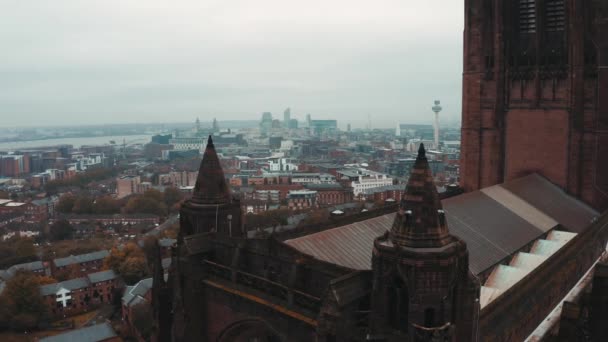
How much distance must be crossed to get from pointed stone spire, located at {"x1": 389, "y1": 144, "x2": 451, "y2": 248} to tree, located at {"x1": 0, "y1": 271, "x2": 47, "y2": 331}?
6981 centimetres

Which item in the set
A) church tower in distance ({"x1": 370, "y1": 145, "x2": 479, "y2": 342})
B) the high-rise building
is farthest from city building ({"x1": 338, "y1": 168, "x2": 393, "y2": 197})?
church tower in distance ({"x1": 370, "y1": 145, "x2": 479, "y2": 342})

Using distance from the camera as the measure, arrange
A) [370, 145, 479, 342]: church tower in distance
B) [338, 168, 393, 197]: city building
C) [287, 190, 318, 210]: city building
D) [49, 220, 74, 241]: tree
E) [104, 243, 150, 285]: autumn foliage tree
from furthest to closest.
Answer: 1. [338, 168, 393, 197]: city building
2. [287, 190, 318, 210]: city building
3. [49, 220, 74, 241]: tree
4. [104, 243, 150, 285]: autumn foliage tree
5. [370, 145, 479, 342]: church tower in distance

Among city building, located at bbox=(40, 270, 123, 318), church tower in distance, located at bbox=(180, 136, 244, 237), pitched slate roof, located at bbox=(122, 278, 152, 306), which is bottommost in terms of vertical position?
city building, located at bbox=(40, 270, 123, 318)

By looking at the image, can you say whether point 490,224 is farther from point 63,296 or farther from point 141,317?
point 63,296

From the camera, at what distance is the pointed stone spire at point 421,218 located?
1516cm

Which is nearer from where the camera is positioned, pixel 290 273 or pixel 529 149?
pixel 290 273

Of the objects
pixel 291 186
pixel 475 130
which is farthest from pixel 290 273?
pixel 291 186

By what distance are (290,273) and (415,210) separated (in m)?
5.26

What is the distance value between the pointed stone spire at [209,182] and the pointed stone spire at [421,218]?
1182cm

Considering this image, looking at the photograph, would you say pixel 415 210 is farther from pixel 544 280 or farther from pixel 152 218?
pixel 152 218

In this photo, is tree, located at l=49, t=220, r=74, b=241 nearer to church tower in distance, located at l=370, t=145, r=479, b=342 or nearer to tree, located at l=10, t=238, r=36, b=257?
tree, located at l=10, t=238, r=36, b=257

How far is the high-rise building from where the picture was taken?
38719 mm

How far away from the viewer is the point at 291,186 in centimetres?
17338

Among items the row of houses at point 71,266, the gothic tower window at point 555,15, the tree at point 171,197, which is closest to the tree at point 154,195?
the tree at point 171,197
